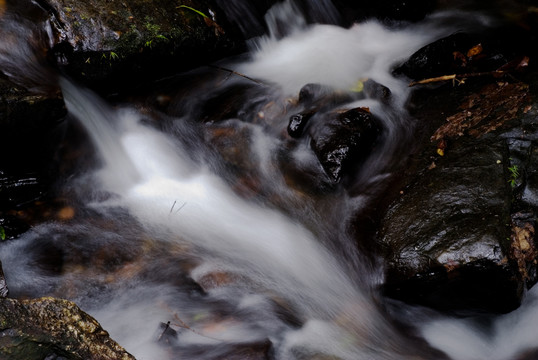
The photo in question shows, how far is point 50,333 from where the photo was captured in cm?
242

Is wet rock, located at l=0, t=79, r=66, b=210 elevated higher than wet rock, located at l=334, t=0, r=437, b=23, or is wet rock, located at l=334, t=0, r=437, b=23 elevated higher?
wet rock, located at l=334, t=0, r=437, b=23

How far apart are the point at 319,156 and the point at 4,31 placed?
397 cm

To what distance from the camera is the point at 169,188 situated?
16.9 feet

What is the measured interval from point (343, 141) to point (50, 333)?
3.60 m

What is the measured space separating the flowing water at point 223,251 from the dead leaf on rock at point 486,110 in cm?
55

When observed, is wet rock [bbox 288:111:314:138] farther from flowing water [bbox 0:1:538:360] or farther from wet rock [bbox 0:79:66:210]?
wet rock [bbox 0:79:66:210]

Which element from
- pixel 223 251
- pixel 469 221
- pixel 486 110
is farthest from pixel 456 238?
Result: pixel 223 251

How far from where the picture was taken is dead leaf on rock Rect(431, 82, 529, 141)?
468 centimetres

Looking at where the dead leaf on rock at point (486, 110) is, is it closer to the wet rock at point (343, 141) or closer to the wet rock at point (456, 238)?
the wet rock at point (456, 238)

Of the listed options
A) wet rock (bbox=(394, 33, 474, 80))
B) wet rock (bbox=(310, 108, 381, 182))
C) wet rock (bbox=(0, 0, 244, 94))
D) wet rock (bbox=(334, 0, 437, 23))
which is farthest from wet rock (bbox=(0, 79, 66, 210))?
wet rock (bbox=(334, 0, 437, 23))

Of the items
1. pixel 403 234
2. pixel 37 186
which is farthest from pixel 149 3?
pixel 403 234

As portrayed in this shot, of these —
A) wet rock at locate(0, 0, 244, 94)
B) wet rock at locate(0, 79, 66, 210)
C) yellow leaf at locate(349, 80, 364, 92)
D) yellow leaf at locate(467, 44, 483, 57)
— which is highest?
yellow leaf at locate(467, 44, 483, 57)

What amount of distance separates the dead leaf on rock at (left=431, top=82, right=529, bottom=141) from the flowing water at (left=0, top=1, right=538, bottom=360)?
0.55m

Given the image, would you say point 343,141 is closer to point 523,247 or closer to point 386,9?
point 523,247
